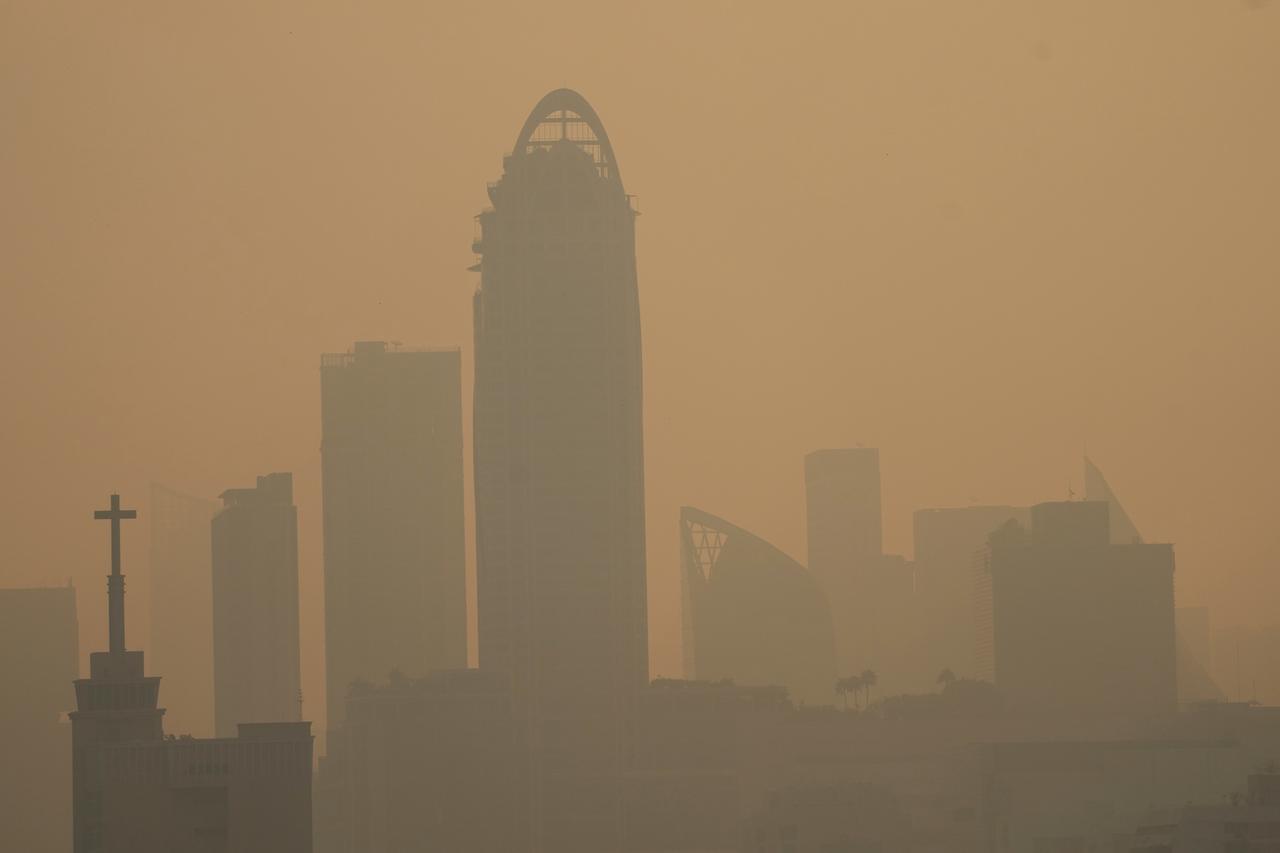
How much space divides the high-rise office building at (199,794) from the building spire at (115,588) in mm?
7054

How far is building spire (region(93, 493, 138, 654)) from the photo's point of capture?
13975cm

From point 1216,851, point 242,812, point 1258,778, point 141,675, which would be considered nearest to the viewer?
point 242,812

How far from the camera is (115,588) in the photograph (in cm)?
13988

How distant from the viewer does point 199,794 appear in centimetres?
13088

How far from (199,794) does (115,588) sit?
1370cm

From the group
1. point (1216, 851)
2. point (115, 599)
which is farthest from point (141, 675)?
point (1216, 851)

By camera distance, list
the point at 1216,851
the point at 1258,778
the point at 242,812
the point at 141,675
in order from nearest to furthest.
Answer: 1. the point at 242,812
2. the point at 141,675
3. the point at 1216,851
4. the point at 1258,778

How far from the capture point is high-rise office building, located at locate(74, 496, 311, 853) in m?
130

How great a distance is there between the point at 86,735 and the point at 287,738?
11.6 m

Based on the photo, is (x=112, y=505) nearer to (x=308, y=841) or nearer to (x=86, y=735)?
(x=86, y=735)

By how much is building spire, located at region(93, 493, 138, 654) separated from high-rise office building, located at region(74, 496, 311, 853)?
Answer: 7054 millimetres

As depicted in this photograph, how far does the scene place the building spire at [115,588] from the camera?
139750 millimetres

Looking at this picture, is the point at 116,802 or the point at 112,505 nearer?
the point at 116,802

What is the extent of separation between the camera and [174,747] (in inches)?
5157
